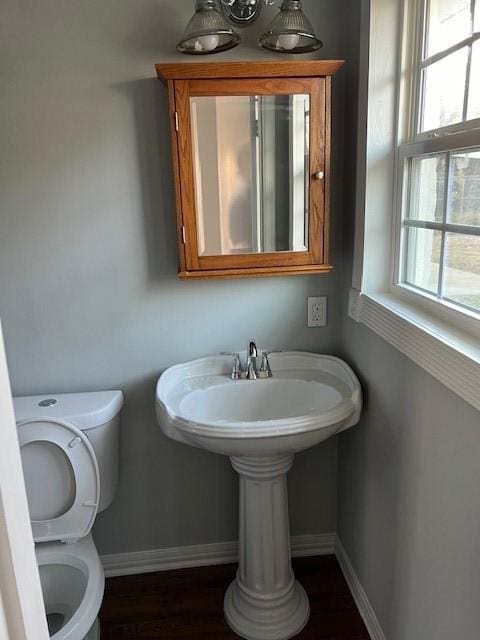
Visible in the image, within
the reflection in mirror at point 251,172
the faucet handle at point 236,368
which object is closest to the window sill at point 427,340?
the reflection in mirror at point 251,172

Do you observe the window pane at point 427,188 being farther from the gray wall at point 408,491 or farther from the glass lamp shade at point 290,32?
the glass lamp shade at point 290,32

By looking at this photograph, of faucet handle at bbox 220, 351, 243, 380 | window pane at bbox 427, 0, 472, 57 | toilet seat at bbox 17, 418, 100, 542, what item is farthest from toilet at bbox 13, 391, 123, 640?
window pane at bbox 427, 0, 472, 57

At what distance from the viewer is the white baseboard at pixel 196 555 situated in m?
1.98

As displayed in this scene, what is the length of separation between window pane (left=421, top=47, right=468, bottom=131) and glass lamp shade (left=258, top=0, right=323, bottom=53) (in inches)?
14.4

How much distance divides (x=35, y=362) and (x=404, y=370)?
4.07ft

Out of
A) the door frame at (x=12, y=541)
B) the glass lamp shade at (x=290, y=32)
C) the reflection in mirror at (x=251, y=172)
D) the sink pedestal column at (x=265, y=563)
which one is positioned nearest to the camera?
the door frame at (x=12, y=541)

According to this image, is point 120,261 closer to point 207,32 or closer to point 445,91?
point 207,32

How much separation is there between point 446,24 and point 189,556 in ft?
6.57

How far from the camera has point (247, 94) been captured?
1535 millimetres

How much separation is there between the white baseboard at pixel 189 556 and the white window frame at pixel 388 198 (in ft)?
3.38

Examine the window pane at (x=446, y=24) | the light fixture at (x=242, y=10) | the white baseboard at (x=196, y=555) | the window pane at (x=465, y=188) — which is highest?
the light fixture at (x=242, y=10)

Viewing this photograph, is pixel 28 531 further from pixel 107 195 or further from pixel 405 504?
pixel 107 195

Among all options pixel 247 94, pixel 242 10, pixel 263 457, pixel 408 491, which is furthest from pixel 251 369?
pixel 242 10

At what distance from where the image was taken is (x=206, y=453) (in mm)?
1915
